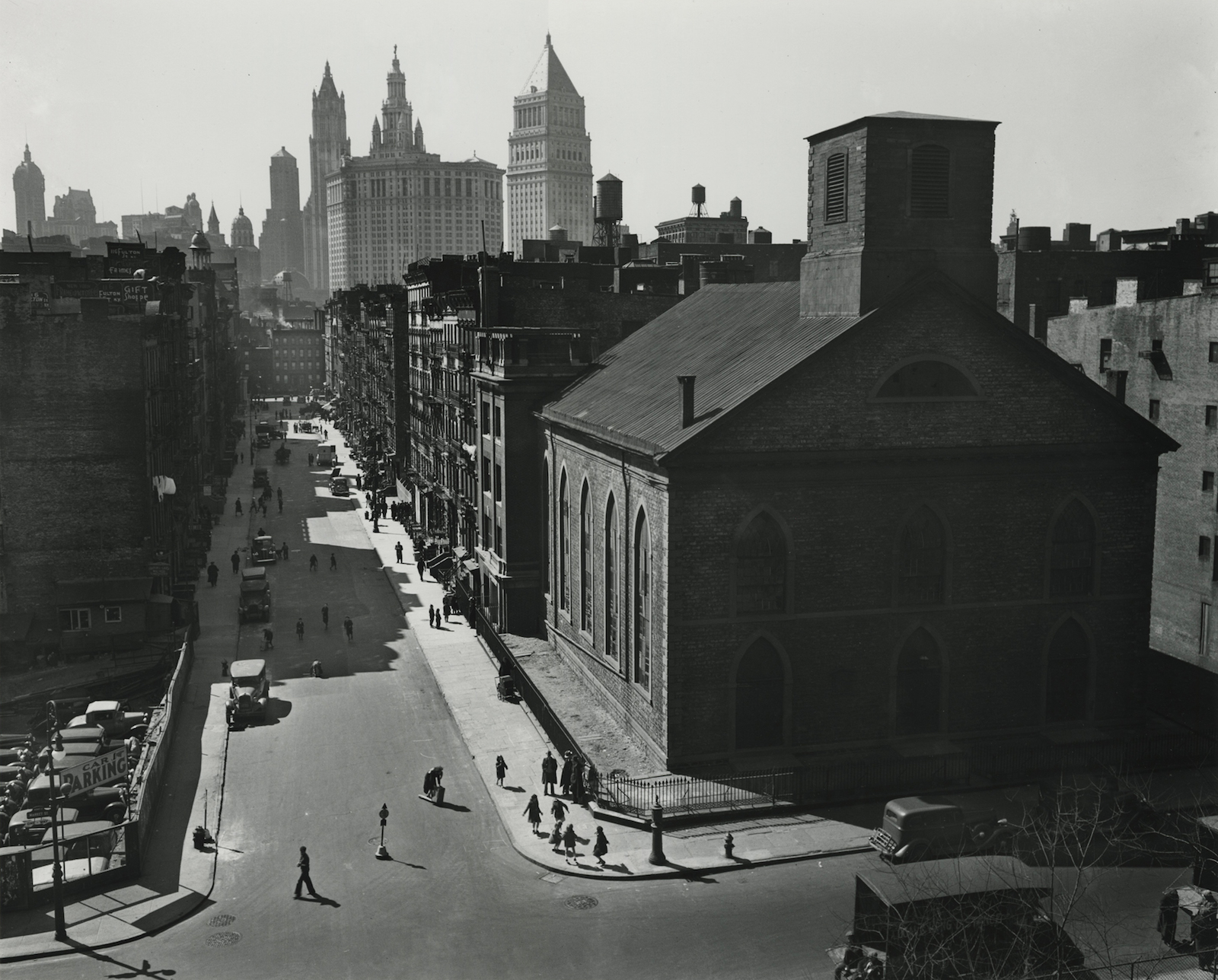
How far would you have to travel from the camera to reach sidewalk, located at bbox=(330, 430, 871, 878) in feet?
94.5

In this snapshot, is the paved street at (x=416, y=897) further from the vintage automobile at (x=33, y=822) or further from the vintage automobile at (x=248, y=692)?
the vintage automobile at (x=33, y=822)

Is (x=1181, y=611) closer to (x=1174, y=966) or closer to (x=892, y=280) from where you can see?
(x=892, y=280)

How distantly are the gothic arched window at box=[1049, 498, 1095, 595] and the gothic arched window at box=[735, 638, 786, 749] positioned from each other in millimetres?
8840

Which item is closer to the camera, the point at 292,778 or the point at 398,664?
the point at 292,778

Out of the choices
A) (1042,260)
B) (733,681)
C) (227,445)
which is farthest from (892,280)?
(227,445)

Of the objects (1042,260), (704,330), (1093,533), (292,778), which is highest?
(1042,260)

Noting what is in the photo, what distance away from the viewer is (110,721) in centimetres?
3834

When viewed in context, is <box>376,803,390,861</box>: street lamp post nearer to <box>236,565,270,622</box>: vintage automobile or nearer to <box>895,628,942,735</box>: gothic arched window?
<box>895,628,942,735</box>: gothic arched window

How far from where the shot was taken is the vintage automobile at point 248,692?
40.1 metres

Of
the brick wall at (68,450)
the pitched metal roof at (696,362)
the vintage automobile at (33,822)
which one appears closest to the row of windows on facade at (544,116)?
the pitched metal roof at (696,362)

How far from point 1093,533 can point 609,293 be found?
28183mm

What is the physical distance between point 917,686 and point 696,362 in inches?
513

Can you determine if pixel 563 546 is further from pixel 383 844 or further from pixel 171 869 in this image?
pixel 171 869

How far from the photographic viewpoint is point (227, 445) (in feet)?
370
